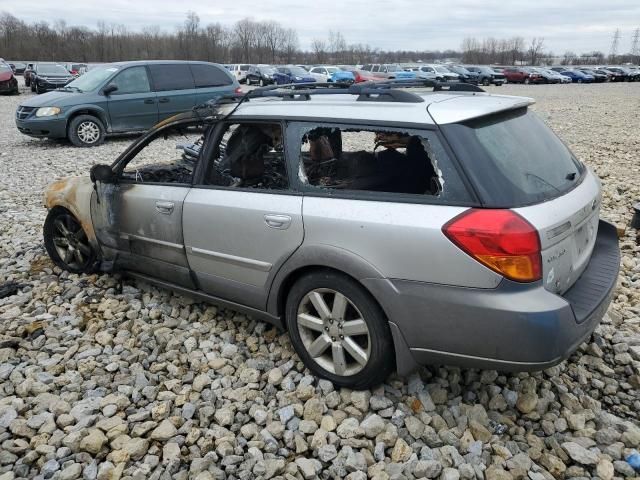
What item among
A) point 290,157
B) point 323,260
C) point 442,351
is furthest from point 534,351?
point 290,157

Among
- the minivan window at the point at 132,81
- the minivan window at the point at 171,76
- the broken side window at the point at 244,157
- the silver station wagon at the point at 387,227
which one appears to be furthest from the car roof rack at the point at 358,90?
the minivan window at the point at 171,76

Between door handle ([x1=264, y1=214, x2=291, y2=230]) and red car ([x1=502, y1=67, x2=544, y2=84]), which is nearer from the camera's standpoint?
door handle ([x1=264, y1=214, x2=291, y2=230])

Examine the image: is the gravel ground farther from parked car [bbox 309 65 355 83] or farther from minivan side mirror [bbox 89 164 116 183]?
parked car [bbox 309 65 355 83]

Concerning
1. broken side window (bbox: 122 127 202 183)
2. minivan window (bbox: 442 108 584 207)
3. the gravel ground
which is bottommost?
the gravel ground

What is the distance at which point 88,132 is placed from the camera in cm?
1155

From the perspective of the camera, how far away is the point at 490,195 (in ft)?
8.06

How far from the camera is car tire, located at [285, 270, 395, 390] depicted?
2793mm

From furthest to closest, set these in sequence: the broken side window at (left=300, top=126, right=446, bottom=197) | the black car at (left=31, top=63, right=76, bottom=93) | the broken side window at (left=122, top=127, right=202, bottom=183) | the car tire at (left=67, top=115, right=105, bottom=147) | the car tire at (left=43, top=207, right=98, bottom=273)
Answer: the black car at (left=31, top=63, right=76, bottom=93) < the car tire at (left=67, top=115, right=105, bottom=147) < the car tire at (left=43, top=207, right=98, bottom=273) < the broken side window at (left=122, top=127, right=202, bottom=183) < the broken side window at (left=300, top=126, right=446, bottom=197)

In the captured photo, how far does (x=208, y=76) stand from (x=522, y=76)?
38.4 meters

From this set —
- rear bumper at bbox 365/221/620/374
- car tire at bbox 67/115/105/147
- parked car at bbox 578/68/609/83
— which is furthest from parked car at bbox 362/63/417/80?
rear bumper at bbox 365/221/620/374

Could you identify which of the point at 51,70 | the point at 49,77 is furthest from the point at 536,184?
the point at 51,70

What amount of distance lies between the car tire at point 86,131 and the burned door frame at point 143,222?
8.15 metres

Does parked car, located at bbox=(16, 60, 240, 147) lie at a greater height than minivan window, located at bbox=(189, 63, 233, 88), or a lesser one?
lesser

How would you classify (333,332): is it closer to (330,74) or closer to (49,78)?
(49,78)
